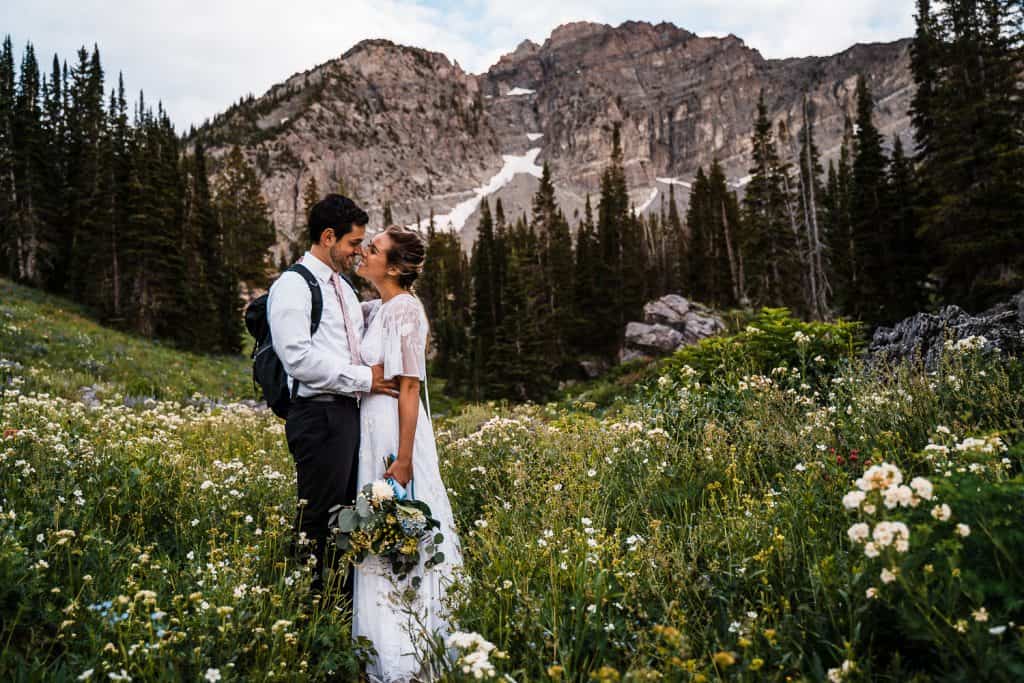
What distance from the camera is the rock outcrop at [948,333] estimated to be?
6242mm

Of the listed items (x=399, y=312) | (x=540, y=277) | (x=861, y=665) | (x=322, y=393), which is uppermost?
(x=540, y=277)

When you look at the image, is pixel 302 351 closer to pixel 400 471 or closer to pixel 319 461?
pixel 319 461

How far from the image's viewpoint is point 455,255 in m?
84.3

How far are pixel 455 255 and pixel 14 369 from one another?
73886 millimetres

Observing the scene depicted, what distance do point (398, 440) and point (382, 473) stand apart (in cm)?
24

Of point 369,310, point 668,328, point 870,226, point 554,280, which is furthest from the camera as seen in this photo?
point 554,280

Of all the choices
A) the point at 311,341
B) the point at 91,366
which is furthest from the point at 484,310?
the point at 311,341

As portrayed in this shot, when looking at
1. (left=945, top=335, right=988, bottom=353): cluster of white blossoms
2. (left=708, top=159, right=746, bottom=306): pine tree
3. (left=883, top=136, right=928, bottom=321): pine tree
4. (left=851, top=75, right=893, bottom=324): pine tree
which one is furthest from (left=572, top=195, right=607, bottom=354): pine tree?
(left=945, top=335, right=988, bottom=353): cluster of white blossoms

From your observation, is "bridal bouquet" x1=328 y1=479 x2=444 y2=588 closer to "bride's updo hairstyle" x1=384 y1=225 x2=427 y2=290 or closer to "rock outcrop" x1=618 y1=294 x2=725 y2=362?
"bride's updo hairstyle" x1=384 y1=225 x2=427 y2=290

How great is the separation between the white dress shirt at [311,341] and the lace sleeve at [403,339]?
7.0 inches

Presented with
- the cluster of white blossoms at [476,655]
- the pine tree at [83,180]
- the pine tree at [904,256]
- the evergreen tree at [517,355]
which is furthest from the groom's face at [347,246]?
the pine tree at [83,180]

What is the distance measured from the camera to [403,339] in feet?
11.8

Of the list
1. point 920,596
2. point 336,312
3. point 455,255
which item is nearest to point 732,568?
point 920,596

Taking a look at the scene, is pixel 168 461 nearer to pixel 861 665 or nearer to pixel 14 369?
pixel 861 665
